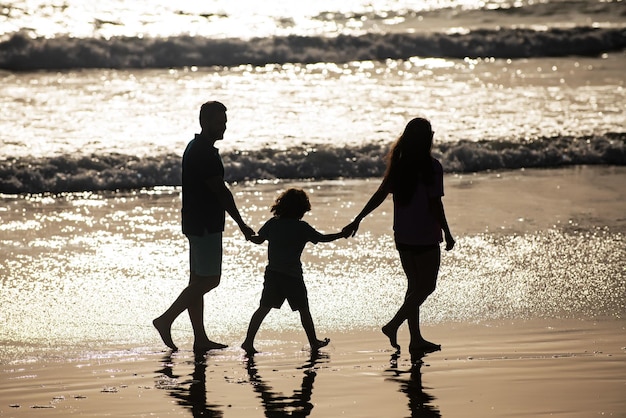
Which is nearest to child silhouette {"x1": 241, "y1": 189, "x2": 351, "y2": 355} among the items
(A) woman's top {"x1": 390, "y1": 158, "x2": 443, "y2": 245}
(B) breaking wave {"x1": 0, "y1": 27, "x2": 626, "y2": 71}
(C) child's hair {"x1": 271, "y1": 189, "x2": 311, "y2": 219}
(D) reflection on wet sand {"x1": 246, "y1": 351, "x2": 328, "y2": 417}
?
(C) child's hair {"x1": 271, "y1": 189, "x2": 311, "y2": 219}

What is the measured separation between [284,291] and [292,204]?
0.53m

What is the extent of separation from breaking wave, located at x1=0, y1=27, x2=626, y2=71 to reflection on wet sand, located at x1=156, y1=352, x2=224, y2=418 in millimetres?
17708

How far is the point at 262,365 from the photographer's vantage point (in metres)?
6.22

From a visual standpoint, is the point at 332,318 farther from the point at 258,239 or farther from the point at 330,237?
the point at 258,239

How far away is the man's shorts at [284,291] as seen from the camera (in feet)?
21.7

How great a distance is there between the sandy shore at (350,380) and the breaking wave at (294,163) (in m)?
6.74

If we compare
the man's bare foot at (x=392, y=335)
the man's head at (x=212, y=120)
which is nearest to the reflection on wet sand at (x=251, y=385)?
the man's bare foot at (x=392, y=335)

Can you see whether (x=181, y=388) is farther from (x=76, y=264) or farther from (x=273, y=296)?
(x=76, y=264)

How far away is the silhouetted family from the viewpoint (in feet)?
21.7

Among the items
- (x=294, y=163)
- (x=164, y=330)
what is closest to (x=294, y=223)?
(x=164, y=330)

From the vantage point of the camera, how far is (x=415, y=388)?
18.8 ft

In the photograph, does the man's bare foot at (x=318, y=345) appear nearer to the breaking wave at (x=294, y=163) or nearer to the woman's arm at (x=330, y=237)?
the woman's arm at (x=330, y=237)

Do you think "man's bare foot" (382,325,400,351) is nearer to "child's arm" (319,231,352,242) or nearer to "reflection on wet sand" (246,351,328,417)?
"reflection on wet sand" (246,351,328,417)

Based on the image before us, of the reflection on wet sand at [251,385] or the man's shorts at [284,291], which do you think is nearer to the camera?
the reflection on wet sand at [251,385]
